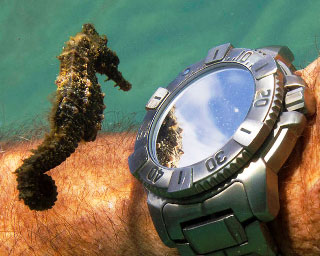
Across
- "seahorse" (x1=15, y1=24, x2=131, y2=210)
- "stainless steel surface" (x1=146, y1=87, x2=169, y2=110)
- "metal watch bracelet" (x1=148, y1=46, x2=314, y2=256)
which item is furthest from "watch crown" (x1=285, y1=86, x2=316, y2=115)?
"seahorse" (x1=15, y1=24, x2=131, y2=210)

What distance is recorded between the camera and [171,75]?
6.18 metres

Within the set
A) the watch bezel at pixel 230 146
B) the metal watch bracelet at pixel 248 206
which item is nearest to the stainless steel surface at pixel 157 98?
the watch bezel at pixel 230 146

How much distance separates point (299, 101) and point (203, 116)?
516mm

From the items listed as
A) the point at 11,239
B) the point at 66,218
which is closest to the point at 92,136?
the point at 66,218

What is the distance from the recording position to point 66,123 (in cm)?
161

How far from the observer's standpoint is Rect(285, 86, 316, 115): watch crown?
53.1 inches

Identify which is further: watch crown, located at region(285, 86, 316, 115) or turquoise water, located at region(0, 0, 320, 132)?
turquoise water, located at region(0, 0, 320, 132)

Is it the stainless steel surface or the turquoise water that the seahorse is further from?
the turquoise water

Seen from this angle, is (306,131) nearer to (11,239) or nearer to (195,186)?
(195,186)

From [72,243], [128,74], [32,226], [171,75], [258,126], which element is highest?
[258,126]

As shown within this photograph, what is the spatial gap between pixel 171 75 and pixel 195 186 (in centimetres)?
493

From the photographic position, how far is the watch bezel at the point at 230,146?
133 cm

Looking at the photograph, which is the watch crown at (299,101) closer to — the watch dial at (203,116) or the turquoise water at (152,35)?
the watch dial at (203,116)

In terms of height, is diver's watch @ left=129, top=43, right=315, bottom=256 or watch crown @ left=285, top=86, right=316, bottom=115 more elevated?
watch crown @ left=285, top=86, right=316, bottom=115
